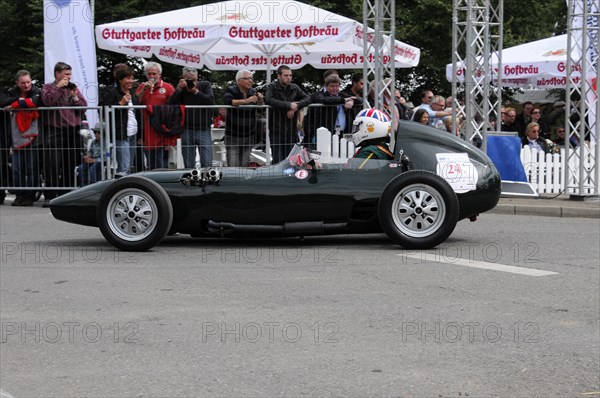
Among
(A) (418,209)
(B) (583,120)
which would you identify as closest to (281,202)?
(A) (418,209)

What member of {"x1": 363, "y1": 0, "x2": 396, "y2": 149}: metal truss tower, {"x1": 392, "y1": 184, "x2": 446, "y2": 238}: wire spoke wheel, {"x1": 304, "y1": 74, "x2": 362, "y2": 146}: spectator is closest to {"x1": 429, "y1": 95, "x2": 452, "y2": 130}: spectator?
{"x1": 363, "y1": 0, "x2": 396, "y2": 149}: metal truss tower

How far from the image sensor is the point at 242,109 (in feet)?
50.2

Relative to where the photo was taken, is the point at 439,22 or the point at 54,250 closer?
the point at 54,250

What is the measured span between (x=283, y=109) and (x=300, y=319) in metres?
8.29

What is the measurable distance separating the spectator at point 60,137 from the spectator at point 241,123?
2151mm

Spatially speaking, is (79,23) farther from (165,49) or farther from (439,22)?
(439,22)

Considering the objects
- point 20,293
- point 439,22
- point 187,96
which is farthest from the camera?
point 439,22

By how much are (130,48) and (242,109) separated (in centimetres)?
357

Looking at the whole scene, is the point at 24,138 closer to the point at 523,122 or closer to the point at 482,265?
the point at 482,265

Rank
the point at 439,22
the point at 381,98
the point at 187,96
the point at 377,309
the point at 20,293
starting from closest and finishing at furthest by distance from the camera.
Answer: the point at 377,309 → the point at 20,293 → the point at 187,96 → the point at 381,98 → the point at 439,22

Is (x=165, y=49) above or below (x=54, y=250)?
above

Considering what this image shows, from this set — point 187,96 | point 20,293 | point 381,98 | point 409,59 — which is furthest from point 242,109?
point 20,293

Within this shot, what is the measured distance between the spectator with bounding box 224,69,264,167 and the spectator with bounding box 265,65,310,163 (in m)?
0.28

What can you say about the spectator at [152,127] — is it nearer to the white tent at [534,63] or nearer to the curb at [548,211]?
the curb at [548,211]
